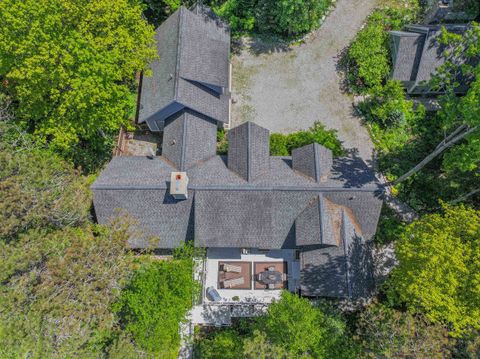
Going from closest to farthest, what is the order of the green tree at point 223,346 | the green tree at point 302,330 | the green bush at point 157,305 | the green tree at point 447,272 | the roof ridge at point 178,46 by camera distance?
1. the green tree at point 447,272
2. the green tree at point 302,330
3. the green bush at point 157,305
4. the green tree at point 223,346
5. the roof ridge at point 178,46

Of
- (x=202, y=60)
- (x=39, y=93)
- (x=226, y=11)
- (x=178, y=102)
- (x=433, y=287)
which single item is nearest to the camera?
(x=433, y=287)

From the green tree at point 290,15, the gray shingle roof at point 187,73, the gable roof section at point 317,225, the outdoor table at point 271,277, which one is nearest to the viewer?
the gable roof section at point 317,225

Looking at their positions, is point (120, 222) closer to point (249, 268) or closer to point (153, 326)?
point (153, 326)

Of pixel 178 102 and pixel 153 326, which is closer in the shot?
pixel 153 326

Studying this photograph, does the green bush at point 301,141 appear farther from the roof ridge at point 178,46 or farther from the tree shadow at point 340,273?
the roof ridge at point 178,46

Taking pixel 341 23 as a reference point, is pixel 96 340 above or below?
below

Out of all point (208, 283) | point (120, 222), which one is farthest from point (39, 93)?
point (208, 283)

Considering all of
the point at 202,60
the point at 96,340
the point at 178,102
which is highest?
the point at 202,60

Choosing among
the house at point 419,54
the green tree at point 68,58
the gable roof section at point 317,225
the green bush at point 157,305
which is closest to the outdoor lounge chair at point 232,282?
the green bush at point 157,305
